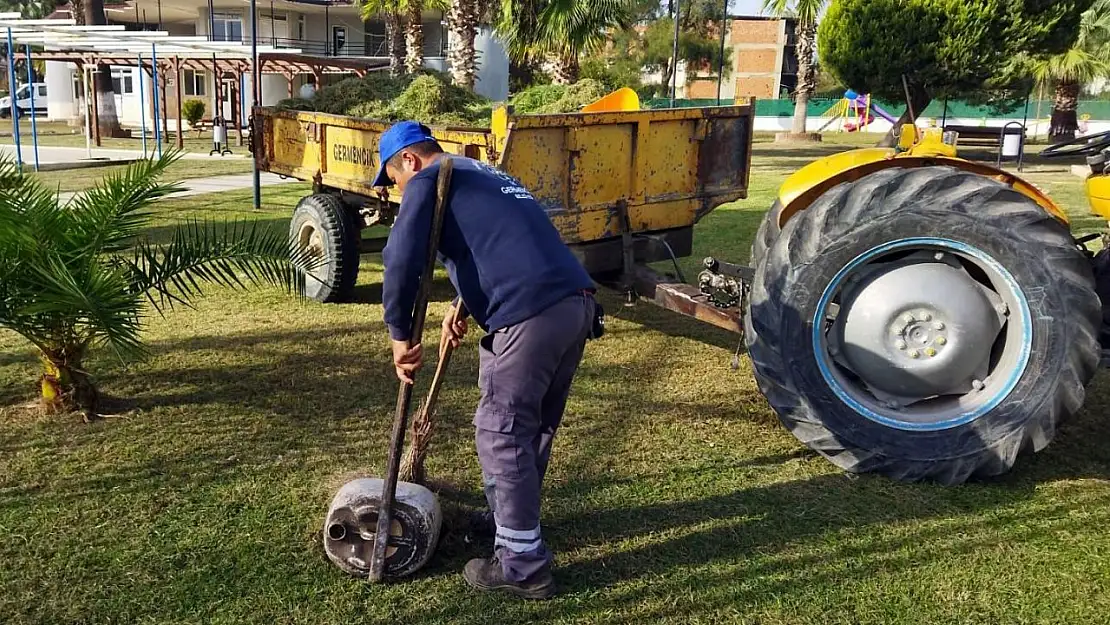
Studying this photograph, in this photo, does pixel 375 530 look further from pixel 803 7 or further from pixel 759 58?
pixel 759 58

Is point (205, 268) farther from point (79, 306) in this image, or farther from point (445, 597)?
point (445, 597)

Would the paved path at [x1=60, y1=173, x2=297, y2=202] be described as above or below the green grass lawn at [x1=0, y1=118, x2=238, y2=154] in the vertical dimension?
below

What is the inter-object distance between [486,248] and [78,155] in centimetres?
1883

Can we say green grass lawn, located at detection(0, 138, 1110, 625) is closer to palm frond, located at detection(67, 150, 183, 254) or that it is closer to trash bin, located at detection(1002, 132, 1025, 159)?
palm frond, located at detection(67, 150, 183, 254)

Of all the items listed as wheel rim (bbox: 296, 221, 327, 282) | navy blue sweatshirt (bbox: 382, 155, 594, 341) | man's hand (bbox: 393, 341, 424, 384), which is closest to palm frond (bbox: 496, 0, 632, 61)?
wheel rim (bbox: 296, 221, 327, 282)

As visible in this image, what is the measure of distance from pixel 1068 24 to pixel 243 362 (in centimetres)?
1908

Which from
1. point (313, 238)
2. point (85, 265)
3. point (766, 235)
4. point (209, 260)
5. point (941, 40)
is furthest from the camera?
point (941, 40)

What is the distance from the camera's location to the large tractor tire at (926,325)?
3.86 metres

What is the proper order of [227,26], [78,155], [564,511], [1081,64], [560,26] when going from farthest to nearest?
1. [227,26]
2. [1081,64]
3. [78,155]
4. [560,26]
5. [564,511]

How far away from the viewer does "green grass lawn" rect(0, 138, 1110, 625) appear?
10.4 feet

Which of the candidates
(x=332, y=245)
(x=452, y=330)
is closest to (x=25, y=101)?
(x=332, y=245)

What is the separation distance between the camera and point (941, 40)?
61.6 ft

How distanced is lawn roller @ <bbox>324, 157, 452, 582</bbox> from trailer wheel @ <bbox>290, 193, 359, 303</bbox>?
376cm

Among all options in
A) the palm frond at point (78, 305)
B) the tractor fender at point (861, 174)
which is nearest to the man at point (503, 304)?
the tractor fender at point (861, 174)
